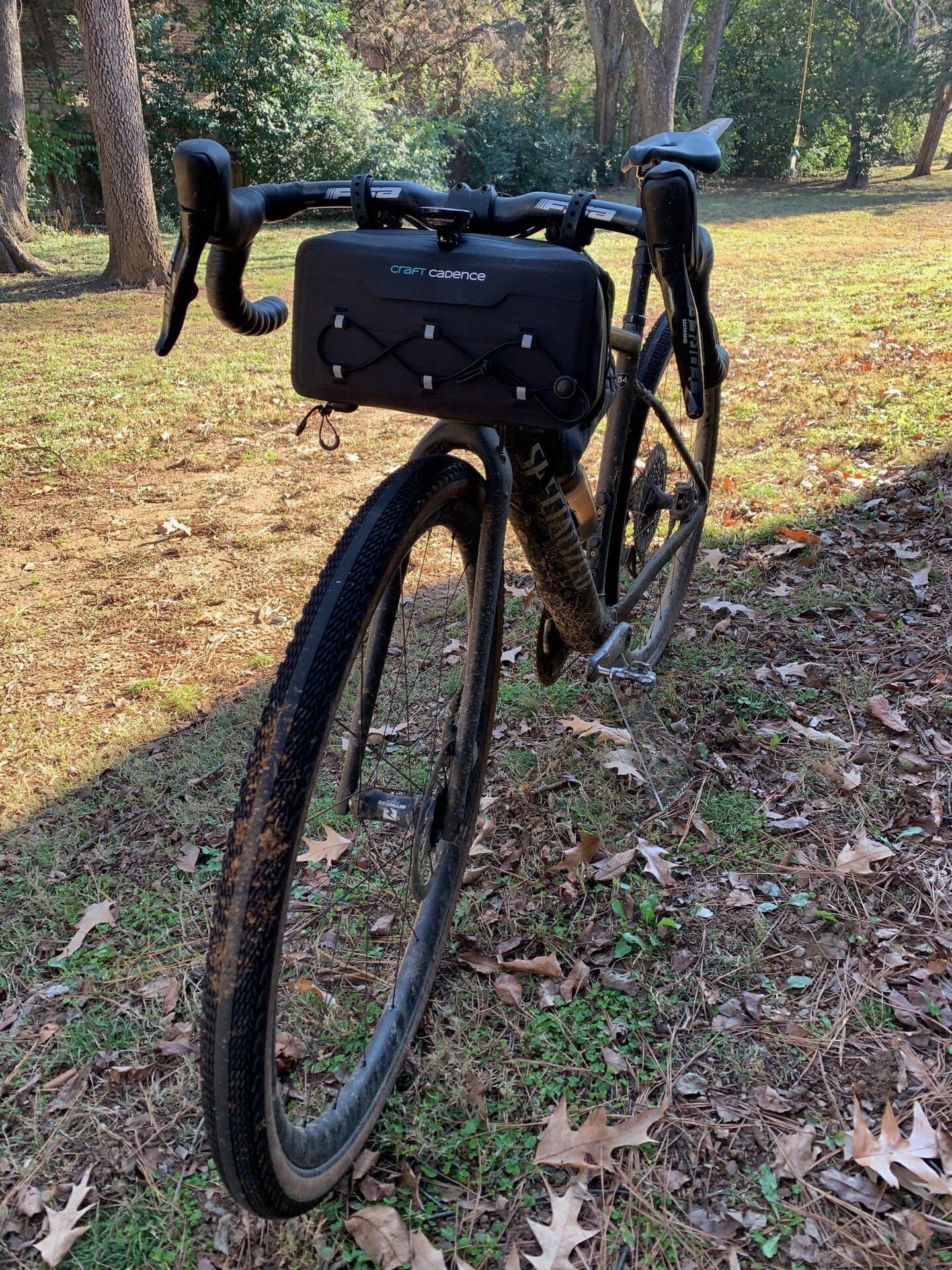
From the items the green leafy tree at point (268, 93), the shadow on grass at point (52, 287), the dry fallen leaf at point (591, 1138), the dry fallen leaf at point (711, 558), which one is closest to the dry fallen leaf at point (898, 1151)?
the dry fallen leaf at point (591, 1138)

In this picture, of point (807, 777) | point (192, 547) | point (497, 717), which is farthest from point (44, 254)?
point (807, 777)

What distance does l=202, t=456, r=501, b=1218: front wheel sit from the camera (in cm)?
128

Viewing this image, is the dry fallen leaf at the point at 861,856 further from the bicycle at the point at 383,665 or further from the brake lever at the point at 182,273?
the brake lever at the point at 182,273

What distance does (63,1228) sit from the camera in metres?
1.76

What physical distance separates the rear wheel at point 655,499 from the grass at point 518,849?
6.5 inches

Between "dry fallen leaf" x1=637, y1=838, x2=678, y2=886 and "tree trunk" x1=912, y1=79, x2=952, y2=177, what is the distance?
73.9 ft

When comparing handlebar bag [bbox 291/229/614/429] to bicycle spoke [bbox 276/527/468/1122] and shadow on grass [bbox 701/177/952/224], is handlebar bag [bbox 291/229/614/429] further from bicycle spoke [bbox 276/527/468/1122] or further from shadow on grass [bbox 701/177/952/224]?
shadow on grass [bbox 701/177/952/224]

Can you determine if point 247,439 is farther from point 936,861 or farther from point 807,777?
point 936,861

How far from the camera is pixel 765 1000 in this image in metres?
2.19

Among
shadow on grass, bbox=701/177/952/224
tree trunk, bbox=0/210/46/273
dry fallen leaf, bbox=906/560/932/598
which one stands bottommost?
dry fallen leaf, bbox=906/560/932/598

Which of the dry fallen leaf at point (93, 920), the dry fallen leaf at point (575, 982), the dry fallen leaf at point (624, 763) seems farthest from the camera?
the dry fallen leaf at point (624, 763)

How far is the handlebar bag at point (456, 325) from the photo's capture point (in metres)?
1.48

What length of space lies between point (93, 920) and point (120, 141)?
9.23 m

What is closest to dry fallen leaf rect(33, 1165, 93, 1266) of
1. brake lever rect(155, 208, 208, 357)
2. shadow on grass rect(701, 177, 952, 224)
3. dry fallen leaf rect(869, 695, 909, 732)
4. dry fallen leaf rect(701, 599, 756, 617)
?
brake lever rect(155, 208, 208, 357)
